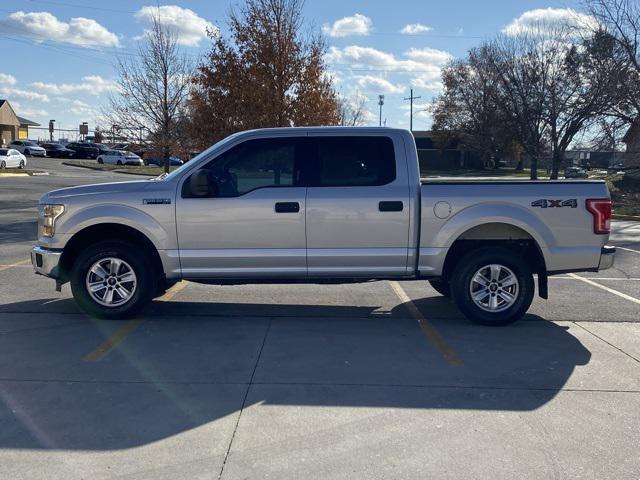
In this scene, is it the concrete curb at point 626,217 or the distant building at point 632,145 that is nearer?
the concrete curb at point 626,217

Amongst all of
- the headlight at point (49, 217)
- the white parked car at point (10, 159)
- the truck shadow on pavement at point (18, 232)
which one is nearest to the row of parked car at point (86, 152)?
the white parked car at point (10, 159)

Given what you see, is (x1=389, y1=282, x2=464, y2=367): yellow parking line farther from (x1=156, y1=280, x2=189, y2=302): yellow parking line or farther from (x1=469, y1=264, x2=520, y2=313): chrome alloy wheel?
(x1=156, y1=280, x2=189, y2=302): yellow parking line

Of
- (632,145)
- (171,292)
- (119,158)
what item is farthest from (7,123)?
(171,292)

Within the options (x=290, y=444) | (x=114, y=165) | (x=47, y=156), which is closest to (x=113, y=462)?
(x=290, y=444)

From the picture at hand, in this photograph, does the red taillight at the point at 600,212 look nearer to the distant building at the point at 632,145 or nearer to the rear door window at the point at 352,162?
the rear door window at the point at 352,162

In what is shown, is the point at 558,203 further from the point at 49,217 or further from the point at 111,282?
the point at 49,217

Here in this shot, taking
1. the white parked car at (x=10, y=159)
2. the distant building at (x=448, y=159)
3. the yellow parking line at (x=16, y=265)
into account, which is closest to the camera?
the yellow parking line at (x=16, y=265)

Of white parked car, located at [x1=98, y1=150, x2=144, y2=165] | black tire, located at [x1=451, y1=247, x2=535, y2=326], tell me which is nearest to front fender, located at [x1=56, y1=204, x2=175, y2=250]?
black tire, located at [x1=451, y1=247, x2=535, y2=326]

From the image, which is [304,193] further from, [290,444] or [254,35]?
[254,35]

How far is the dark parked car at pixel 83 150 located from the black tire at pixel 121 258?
64.4 metres

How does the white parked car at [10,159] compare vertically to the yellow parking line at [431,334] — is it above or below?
above

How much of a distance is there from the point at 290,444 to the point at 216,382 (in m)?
1.19

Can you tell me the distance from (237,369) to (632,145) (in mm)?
25725

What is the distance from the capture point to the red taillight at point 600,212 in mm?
6312
